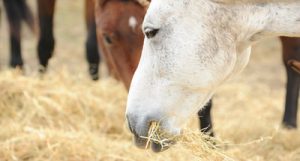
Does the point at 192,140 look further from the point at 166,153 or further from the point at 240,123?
the point at 240,123

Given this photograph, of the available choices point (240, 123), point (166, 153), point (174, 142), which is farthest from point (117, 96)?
point (174, 142)

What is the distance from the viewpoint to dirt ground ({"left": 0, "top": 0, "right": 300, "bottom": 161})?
3.58 m

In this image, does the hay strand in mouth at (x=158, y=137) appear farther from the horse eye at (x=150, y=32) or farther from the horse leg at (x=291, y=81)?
the horse leg at (x=291, y=81)

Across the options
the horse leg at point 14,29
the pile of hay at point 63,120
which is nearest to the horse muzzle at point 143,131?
the pile of hay at point 63,120

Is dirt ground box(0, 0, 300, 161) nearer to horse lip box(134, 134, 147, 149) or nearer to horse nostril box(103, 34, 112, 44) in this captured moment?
horse lip box(134, 134, 147, 149)

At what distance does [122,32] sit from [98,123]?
33.5 inches

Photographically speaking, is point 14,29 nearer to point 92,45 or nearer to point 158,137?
point 92,45

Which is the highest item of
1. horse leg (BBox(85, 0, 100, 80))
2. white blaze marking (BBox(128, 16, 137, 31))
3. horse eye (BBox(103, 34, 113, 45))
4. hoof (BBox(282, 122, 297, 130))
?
white blaze marking (BBox(128, 16, 137, 31))

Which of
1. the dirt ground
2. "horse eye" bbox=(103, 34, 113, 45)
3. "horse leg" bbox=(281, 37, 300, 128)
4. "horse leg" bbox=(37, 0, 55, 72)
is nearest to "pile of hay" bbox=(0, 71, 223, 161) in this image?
the dirt ground

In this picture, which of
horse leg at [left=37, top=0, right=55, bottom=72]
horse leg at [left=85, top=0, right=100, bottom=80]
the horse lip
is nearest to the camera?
the horse lip

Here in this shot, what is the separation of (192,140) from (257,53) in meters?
6.42

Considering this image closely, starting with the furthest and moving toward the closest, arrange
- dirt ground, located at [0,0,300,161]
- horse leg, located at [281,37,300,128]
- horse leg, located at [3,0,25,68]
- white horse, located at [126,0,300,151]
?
1. horse leg, located at [3,0,25,68]
2. horse leg, located at [281,37,300,128]
3. dirt ground, located at [0,0,300,161]
4. white horse, located at [126,0,300,151]

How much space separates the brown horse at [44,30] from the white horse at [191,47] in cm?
285

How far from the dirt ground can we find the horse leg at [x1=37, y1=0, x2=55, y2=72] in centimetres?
17
